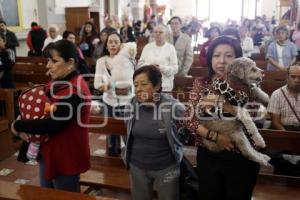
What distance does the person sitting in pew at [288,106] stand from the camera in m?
3.05

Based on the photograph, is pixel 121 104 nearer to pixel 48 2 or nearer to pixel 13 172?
pixel 13 172

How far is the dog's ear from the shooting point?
1859 millimetres

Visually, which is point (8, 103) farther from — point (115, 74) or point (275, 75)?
point (275, 75)

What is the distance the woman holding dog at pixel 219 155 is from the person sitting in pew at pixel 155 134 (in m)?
0.14

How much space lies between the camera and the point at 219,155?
6.35ft

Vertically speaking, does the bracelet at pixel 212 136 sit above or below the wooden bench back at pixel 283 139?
above

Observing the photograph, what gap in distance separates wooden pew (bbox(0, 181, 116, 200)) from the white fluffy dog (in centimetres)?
75

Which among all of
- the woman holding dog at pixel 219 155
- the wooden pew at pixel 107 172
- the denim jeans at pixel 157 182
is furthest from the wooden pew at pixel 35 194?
the wooden pew at pixel 107 172

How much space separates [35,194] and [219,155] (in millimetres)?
1038

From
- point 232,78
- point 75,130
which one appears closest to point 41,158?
point 75,130

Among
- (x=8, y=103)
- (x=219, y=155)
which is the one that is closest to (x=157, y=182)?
(x=219, y=155)

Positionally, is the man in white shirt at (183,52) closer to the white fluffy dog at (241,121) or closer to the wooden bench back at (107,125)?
the wooden bench back at (107,125)

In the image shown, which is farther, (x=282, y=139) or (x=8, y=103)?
(x=8, y=103)

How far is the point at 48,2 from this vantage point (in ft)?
32.3
